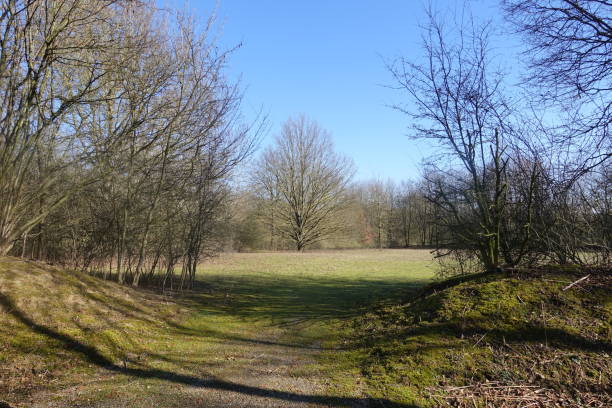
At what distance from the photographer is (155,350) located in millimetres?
5430

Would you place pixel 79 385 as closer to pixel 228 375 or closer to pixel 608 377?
pixel 228 375

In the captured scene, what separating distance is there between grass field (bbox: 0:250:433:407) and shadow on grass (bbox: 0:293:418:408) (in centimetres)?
1

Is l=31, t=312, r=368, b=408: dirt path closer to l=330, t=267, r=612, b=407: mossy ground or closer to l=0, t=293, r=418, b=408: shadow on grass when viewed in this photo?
l=0, t=293, r=418, b=408: shadow on grass

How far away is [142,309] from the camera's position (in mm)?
7180

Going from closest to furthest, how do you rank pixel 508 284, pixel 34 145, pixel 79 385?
pixel 79 385 < pixel 508 284 < pixel 34 145

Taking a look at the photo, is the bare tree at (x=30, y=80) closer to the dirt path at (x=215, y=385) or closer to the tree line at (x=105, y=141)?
the tree line at (x=105, y=141)

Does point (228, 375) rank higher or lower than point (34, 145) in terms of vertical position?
lower

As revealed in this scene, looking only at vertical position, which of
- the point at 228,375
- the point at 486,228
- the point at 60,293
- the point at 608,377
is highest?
the point at 486,228

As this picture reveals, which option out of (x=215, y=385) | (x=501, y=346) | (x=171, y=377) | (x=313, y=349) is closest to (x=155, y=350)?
(x=171, y=377)

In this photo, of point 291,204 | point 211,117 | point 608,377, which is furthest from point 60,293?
point 291,204

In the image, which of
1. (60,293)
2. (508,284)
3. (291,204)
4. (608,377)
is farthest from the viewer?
(291,204)

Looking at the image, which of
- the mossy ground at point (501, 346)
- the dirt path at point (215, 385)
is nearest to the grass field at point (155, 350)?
the dirt path at point (215, 385)

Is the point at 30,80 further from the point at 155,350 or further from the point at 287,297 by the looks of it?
the point at 287,297

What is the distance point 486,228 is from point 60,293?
23.7 ft
